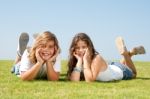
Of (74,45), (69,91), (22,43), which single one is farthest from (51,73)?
(22,43)

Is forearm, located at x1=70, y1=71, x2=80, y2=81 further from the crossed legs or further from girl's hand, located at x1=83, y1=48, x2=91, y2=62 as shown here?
the crossed legs

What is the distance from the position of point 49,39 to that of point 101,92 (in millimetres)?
2429

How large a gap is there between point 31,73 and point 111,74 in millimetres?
2177

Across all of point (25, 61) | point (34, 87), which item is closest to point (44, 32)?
point (25, 61)

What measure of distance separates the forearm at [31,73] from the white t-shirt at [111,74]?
64.4 inches

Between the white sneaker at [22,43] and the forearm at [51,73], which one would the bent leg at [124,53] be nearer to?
the forearm at [51,73]

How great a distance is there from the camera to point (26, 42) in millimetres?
12938

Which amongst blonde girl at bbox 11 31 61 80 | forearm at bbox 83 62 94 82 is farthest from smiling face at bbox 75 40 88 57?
blonde girl at bbox 11 31 61 80

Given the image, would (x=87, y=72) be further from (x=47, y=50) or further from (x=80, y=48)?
(x=47, y=50)

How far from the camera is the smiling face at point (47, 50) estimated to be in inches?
388

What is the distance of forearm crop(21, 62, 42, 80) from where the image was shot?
386 inches

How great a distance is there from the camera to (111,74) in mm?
10570

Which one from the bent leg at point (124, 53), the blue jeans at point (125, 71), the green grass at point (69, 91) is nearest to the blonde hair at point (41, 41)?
the green grass at point (69, 91)

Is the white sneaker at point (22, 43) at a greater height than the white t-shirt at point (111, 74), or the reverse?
the white sneaker at point (22, 43)
